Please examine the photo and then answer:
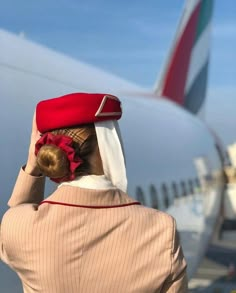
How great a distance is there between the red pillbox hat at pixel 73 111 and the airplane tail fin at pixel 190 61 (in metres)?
9.51

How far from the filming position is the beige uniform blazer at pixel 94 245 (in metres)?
1.71

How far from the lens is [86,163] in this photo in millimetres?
1763

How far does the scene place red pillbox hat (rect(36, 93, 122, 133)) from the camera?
1.72 meters

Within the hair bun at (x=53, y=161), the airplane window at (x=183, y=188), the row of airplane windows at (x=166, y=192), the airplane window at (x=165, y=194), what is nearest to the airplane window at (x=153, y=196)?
the row of airplane windows at (x=166, y=192)

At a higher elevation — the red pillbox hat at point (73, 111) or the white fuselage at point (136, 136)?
the red pillbox hat at point (73, 111)

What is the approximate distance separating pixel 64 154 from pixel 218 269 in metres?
12.0

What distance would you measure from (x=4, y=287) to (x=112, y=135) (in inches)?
49.4

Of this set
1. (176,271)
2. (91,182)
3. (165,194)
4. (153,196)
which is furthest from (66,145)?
(165,194)

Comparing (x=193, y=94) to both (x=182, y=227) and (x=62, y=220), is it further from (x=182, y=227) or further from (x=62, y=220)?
(x=62, y=220)

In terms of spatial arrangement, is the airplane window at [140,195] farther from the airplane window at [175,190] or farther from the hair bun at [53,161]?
the hair bun at [53,161]

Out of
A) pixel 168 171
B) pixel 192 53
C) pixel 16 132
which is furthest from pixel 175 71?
pixel 16 132

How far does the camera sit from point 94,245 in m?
1.71

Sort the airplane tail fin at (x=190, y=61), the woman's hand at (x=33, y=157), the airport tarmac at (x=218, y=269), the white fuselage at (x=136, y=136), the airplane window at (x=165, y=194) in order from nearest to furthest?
the woman's hand at (x=33, y=157) < the white fuselage at (x=136, y=136) < the airplane window at (x=165, y=194) < the airport tarmac at (x=218, y=269) < the airplane tail fin at (x=190, y=61)

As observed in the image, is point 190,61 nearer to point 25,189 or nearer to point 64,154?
point 25,189
